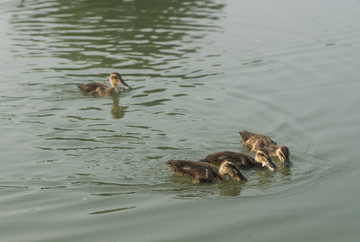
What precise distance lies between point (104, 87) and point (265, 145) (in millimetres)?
3407

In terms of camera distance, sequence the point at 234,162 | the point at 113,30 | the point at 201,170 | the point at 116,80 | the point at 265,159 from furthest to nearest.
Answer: the point at 113,30 < the point at 116,80 < the point at 265,159 < the point at 234,162 < the point at 201,170

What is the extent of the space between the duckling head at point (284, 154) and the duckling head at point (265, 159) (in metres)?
0.13

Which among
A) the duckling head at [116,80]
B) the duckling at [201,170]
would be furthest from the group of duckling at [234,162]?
the duckling head at [116,80]

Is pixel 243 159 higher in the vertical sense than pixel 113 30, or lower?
lower

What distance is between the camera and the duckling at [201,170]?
24.4 feet

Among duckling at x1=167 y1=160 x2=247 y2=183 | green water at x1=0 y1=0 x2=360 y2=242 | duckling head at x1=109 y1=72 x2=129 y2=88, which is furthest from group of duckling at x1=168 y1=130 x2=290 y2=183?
duckling head at x1=109 y1=72 x2=129 y2=88

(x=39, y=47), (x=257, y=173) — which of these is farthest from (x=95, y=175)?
(x=39, y=47)

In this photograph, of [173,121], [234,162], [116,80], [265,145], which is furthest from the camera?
[116,80]

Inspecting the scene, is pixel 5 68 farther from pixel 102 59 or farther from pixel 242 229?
pixel 242 229

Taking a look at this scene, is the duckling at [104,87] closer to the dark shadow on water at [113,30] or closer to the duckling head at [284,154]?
the dark shadow on water at [113,30]

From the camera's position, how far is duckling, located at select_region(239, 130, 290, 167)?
799 cm

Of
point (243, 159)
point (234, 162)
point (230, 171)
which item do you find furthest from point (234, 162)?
point (230, 171)

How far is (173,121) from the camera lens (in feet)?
30.7

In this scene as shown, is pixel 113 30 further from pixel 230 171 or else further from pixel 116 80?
pixel 230 171
